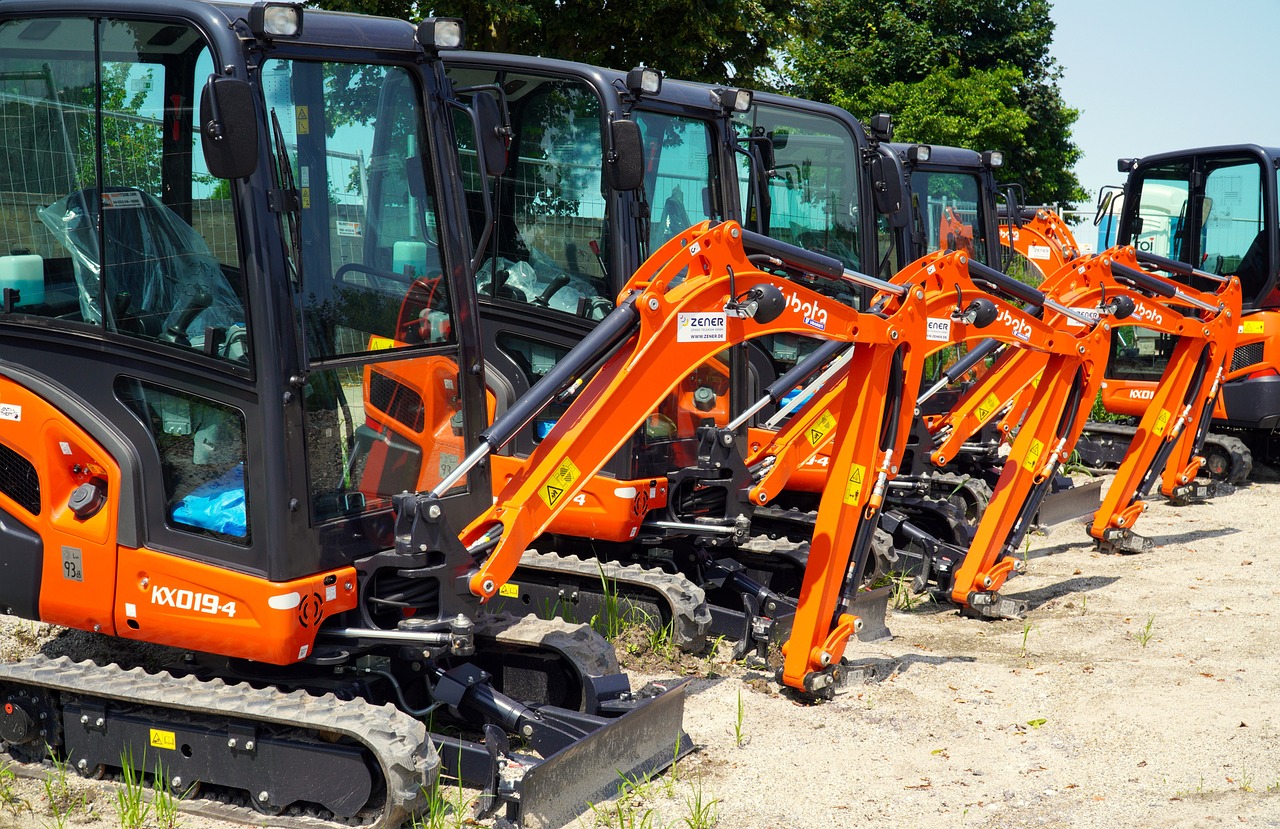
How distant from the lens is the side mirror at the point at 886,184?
8.70 metres

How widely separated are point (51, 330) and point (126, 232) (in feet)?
1.69

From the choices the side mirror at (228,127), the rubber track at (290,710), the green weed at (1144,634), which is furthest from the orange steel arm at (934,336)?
the side mirror at (228,127)

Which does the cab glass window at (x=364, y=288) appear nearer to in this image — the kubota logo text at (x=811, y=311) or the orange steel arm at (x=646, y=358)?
the orange steel arm at (x=646, y=358)

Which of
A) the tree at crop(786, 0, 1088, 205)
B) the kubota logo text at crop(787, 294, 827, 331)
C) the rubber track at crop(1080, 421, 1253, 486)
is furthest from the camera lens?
the tree at crop(786, 0, 1088, 205)

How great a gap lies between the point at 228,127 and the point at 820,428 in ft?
13.4

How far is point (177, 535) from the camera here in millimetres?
4727

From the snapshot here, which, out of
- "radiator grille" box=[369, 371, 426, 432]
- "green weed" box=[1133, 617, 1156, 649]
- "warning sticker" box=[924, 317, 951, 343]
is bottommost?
"green weed" box=[1133, 617, 1156, 649]

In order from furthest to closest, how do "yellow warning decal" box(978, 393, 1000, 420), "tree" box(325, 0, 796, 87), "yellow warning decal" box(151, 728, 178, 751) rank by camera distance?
"tree" box(325, 0, 796, 87) → "yellow warning decal" box(978, 393, 1000, 420) → "yellow warning decal" box(151, 728, 178, 751)

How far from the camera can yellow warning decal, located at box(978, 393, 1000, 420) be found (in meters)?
8.83

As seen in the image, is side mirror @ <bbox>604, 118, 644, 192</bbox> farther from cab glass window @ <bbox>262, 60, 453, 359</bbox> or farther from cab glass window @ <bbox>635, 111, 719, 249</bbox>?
cab glass window @ <bbox>262, 60, 453, 359</bbox>

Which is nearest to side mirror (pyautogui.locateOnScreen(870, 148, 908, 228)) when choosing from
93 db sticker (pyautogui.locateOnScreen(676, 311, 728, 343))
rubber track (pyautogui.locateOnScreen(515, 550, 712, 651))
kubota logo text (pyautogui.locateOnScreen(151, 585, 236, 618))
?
rubber track (pyautogui.locateOnScreen(515, 550, 712, 651))

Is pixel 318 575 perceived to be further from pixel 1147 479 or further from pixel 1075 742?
pixel 1147 479

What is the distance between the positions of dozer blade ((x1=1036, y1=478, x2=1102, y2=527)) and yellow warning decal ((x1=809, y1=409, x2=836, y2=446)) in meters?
3.02

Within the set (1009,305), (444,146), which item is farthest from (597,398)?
(1009,305)
